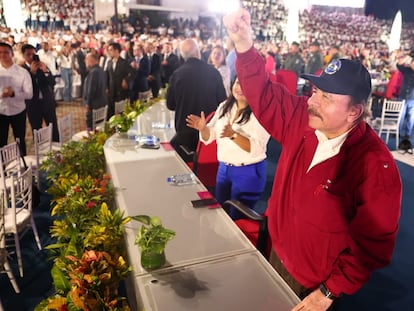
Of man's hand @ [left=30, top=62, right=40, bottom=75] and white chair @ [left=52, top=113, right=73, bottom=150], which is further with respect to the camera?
man's hand @ [left=30, top=62, right=40, bottom=75]

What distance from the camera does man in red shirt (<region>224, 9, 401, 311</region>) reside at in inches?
43.6

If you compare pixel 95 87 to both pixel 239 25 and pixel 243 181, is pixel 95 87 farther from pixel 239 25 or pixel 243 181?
pixel 239 25

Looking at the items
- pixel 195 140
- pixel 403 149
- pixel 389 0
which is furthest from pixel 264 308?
pixel 389 0

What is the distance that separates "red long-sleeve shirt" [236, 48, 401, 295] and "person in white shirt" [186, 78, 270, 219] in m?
0.63

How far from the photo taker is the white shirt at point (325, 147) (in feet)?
4.06

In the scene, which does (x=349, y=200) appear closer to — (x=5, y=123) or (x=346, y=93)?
(x=346, y=93)

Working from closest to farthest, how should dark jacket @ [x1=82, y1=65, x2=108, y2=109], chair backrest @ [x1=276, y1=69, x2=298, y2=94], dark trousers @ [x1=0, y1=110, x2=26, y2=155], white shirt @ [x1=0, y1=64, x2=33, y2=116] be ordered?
white shirt @ [x1=0, y1=64, x2=33, y2=116] → dark trousers @ [x1=0, y1=110, x2=26, y2=155] → dark jacket @ [x1=82, y1=65, x2=108, y2=109] → chair backrest @ [x1=276, y1=69, x2=298, y2=94]

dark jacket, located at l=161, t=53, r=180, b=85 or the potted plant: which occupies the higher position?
dark jacket, located at l=161, t=53, r=180, b=85

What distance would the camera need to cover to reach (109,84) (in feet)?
19.9

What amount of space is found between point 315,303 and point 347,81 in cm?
72

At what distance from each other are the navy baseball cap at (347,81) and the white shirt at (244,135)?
92 cm

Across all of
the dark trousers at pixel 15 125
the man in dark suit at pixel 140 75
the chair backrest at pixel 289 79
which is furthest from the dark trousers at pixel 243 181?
the man in dark suit at pixel 140 75

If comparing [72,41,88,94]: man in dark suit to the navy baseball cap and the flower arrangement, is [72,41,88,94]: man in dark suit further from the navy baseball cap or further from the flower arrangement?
the navy baseball cap

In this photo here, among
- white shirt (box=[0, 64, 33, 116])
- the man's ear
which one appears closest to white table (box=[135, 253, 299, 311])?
the man's ear
